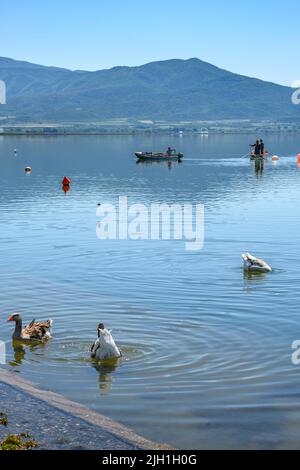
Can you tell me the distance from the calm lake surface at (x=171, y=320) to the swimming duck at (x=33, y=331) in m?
0.36

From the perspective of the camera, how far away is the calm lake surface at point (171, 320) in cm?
1784

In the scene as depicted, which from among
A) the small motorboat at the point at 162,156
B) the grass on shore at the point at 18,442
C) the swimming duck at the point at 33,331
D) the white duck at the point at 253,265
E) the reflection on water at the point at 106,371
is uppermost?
the small motorboat at the point at 162,156

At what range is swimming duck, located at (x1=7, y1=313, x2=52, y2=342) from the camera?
23.6 meters

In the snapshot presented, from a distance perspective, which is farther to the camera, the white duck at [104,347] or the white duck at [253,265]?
the white duck at [253,265]

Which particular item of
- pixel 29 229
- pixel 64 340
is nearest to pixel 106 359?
pixel 64 340

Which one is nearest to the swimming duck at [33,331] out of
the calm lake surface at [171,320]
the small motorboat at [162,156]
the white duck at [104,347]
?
the calm lake surface at [171,320]


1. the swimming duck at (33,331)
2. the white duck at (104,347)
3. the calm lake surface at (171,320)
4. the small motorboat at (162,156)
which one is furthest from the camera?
the small motorboat at (162,156)

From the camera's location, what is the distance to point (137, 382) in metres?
20.0

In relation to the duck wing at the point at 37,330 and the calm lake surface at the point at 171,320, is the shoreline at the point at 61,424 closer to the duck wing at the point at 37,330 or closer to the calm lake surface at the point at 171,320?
the calm lake surface at the point at 171,320

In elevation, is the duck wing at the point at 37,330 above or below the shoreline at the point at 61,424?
above

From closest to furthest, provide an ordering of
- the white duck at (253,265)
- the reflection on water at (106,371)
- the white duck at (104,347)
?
the reflection on water at (106,371) < the white duck at (104,347) < the white duck at (253,265)

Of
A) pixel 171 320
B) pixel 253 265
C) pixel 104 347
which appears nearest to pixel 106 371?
pixel 104 347

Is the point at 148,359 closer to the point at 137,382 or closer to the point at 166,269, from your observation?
the point at 137,382
